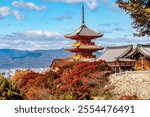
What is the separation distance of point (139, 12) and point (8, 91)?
8.25m

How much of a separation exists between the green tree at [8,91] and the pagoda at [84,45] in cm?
2643

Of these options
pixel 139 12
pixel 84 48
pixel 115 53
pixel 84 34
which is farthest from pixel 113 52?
pixel 139 12

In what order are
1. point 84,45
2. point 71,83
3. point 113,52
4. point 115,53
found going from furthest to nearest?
1. point 84,45
2. point 113,52
3. point 115,53
4. point 71,83

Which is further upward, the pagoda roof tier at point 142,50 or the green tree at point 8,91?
the pagoda roof tier at point 142,50

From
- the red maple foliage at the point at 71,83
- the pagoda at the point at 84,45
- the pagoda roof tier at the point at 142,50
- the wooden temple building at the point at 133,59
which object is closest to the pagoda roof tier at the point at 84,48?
the pagoda at the point at 84,45

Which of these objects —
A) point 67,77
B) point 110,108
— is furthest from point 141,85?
point 110,108

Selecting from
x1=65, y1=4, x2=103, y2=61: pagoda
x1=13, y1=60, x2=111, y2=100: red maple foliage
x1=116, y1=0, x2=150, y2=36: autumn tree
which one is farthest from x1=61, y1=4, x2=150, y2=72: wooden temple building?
x1=116, y1=0, x2=150, y2=36: autumn tree

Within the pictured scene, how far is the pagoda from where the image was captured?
50.2 m

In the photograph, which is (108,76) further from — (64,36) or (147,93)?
(64,36)

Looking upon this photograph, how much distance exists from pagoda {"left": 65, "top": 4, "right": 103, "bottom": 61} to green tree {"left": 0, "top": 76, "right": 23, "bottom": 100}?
86.7 ft

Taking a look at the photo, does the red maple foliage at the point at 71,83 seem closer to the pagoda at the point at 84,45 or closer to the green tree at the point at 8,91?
the green tree at the point at 8,91

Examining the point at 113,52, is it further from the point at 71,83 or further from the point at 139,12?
the point at 139,12

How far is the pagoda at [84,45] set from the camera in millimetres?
50156

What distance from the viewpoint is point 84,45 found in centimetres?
5078
